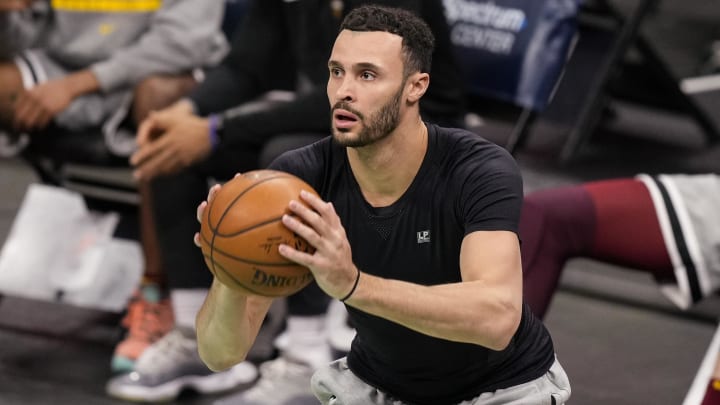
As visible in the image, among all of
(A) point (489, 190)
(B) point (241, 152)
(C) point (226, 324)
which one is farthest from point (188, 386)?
(A) point (489, 190)

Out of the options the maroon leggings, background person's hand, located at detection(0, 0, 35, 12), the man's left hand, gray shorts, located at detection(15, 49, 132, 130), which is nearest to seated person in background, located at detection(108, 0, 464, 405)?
gray shorts, located at detection(15, 49, 132, 130)

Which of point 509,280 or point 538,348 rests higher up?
point 509,280

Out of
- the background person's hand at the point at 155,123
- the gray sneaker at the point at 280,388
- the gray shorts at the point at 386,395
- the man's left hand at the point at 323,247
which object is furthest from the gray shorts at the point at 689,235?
the man's left hand at the point at 323,247

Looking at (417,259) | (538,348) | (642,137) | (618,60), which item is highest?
(417,259)

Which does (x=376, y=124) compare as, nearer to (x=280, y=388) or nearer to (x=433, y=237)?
(x=433, y=237)

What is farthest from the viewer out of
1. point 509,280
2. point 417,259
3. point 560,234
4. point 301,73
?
point 301,73

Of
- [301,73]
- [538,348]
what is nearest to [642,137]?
[301,73]

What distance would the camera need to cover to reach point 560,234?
10.2 feet

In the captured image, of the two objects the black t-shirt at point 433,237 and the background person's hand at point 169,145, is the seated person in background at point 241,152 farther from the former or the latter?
the black t-shirt at point 433,237

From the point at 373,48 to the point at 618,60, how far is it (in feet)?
11.4

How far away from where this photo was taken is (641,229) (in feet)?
10.5

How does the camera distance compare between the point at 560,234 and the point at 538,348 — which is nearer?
the point at 538,348

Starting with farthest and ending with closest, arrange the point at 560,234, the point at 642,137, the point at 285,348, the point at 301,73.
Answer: the point at 642,137, the point at 301,73, the point at 285,348, the point at 560,234

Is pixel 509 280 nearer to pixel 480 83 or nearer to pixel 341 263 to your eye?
pixel 341 263
